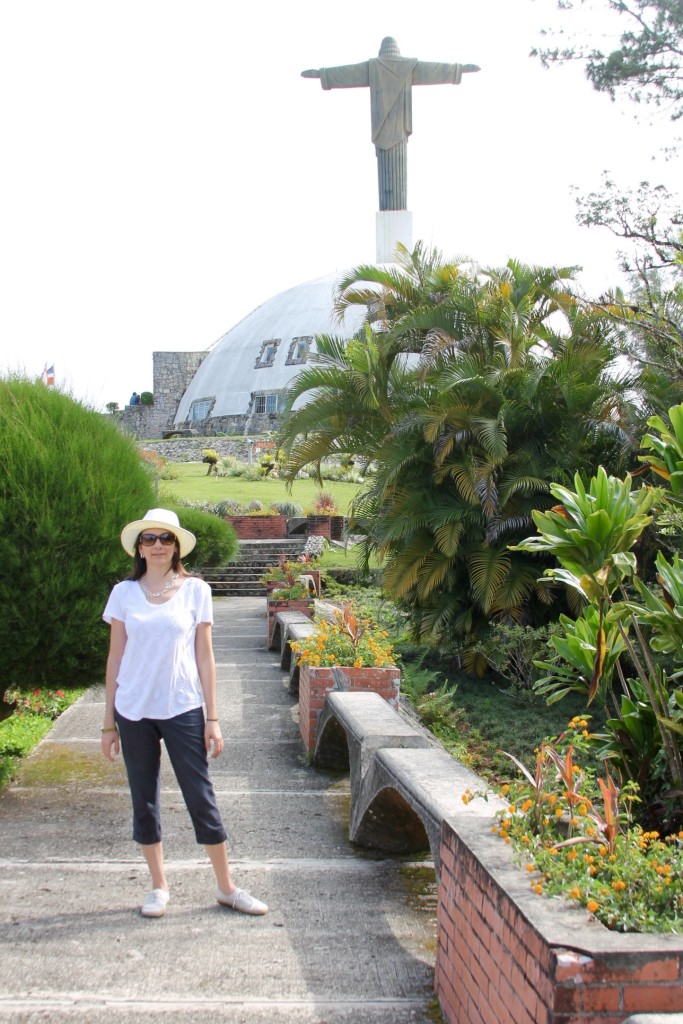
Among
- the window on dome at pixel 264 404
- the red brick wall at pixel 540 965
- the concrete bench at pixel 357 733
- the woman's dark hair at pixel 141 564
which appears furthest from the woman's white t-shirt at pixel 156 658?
the window on dome at pixel 264 404

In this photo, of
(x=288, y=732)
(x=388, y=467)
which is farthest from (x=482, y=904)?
(x=388, y=467)

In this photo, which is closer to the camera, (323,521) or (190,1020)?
(190,1020)

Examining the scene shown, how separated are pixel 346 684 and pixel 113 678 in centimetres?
248

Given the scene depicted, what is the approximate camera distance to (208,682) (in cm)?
371

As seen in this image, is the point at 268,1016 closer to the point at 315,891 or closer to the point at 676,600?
the point at 315,891

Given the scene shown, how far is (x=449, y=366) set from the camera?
10695 millimetres

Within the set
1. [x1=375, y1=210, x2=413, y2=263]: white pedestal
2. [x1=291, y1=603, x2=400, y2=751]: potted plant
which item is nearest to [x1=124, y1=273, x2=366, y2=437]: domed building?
[x1=375, y1=210, x2=413, y2=263]: white pedestal

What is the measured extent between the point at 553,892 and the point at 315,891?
5.63 ft

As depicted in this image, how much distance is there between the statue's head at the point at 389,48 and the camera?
102 ft

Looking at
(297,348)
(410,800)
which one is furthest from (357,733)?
(297,348)

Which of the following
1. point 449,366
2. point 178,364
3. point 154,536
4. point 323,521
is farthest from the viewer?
point 178,364

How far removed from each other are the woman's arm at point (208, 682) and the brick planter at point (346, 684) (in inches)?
93.5

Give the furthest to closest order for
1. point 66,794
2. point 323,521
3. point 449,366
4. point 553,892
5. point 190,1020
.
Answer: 1. point 323,521
2. point 449,366
3. point 66,794
4. point 190,1020
5. point 553,892

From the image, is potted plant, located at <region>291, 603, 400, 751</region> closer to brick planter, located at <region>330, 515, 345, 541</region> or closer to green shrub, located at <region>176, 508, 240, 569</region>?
green shrub, located at <region>176, 508, 240, 569</region>
